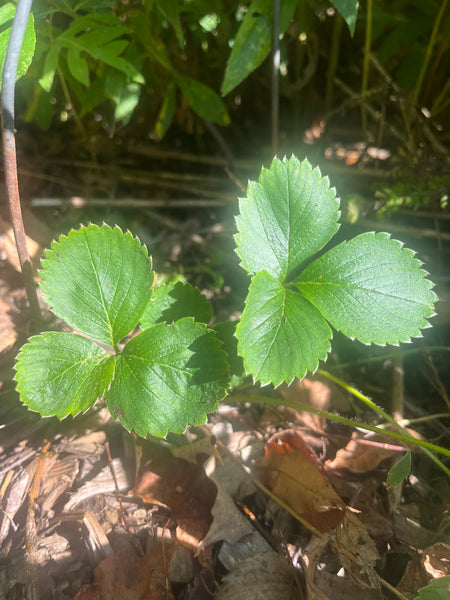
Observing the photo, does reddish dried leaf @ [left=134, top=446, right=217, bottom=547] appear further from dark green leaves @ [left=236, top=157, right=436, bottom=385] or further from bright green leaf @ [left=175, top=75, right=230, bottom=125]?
bright green leaf @ [left=175, top=75, right=230, bottom=125]

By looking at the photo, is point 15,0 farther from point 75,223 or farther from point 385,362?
point 385,362

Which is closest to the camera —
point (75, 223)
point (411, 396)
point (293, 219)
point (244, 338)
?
point (244, 338)

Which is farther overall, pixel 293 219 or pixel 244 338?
pixel 293 219

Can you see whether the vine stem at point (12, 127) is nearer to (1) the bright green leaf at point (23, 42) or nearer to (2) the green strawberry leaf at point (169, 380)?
(1) the bright green leaf at point (23, 42)

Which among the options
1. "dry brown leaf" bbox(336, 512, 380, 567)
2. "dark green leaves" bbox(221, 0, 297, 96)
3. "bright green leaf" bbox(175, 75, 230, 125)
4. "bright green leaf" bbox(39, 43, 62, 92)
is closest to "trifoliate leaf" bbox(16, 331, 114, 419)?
"dry brown leaf" bbox(336, 512, 380, 567)

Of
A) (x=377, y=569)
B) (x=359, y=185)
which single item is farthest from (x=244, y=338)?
(x=359, y=185)

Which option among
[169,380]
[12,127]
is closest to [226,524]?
[169,380]

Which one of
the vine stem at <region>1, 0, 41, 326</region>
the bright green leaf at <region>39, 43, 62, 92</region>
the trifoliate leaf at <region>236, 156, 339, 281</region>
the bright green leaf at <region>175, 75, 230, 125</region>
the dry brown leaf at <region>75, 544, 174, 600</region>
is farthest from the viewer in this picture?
the bright green leaf at <region>175, 75, 230, 125</region>
